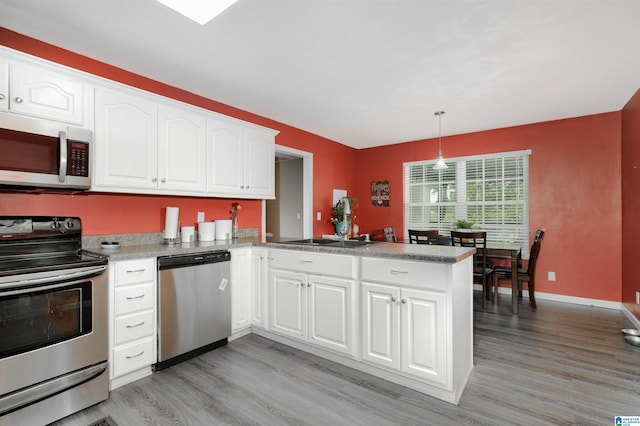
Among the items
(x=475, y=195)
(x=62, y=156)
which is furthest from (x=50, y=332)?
A: (x=475, y=195)

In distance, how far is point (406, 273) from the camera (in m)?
2.16

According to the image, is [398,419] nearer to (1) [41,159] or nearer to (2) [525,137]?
(1) [41,159]

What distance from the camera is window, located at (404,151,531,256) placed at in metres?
4.70

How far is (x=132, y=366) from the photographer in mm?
2287

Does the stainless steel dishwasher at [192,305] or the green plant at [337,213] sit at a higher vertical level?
the green plant at [337,213]

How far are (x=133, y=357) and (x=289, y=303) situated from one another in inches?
49.3

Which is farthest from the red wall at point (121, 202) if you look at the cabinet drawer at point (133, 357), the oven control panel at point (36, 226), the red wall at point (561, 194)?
the cabinet drawer at point (133, 357)

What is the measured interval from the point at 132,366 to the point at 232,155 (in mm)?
2072

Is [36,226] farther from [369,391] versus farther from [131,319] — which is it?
[369,391]

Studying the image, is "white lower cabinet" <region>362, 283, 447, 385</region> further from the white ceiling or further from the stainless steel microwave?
the stainless steel microwave

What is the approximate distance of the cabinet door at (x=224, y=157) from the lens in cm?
313

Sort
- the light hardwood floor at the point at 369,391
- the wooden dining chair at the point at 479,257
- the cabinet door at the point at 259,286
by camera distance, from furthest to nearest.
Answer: the wooden dining chair at the point at 479,257 < the cabinet door at the point at 259,286 < the light hardwood floor at the point at 369,391

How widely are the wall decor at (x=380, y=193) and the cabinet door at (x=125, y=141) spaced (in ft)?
13.9

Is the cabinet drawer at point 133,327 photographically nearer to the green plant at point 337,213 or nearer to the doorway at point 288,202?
the doorway at point 288,202
